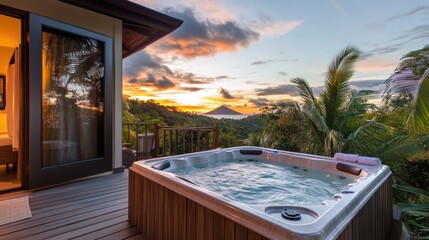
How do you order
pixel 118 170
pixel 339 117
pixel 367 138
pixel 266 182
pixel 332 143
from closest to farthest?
1. pixel 266 182
2. pixel 118 170
3. pixel 367 138
4. pixel 332 143
5. pixel 339 117

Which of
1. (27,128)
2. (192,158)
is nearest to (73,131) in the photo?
(27,128)

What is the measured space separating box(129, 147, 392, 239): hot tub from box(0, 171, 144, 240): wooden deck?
223 mm

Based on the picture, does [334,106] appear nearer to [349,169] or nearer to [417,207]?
[349,169]

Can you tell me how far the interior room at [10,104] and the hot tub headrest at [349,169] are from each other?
3.82m

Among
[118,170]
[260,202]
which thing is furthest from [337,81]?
[118,170]

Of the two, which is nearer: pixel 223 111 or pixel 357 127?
pixel 357 127

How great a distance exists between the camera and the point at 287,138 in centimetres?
543

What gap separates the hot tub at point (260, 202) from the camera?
3.62ft

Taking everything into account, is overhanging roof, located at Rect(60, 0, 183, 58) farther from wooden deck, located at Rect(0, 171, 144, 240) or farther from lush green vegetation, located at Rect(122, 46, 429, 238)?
→ lush green vegetation, located at Rect(122, 46, 429, 238)

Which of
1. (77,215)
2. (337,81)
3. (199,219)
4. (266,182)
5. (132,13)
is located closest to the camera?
(199,219)

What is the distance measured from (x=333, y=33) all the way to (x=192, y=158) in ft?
12.9

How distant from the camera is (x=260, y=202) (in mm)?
2055

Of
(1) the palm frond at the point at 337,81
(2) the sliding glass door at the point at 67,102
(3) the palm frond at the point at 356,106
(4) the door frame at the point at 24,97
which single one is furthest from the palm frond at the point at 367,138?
(4) the door frame at the point at 24,97

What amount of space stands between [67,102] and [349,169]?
3643 millimetres
